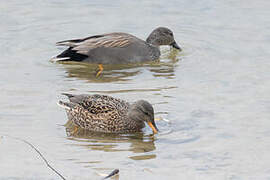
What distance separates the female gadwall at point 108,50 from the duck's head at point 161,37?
1.37ft

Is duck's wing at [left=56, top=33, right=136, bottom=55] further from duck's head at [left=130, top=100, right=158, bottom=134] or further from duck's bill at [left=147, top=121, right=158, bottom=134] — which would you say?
duck's bill at [left=147, top=121, right=158, bottom=134]

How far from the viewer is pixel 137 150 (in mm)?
7691

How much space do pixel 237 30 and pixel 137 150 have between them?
241 inches

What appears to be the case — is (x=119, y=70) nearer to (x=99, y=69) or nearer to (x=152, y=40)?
(x=99, y=69)

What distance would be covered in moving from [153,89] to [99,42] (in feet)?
7.67

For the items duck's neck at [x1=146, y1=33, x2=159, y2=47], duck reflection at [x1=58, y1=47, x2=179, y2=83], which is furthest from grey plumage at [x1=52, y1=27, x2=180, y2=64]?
duck's neck at [x1=146, y1=33, x2=159, y2=47]

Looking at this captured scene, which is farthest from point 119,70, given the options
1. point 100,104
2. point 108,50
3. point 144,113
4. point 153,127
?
point 153,127

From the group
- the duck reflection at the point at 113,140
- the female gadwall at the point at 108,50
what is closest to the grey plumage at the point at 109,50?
the female gadwall at the point at 108,50

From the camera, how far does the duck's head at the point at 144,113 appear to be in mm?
8266

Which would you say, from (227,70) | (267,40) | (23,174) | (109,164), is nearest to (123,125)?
(109,164)

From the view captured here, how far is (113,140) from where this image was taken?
818 centimetres

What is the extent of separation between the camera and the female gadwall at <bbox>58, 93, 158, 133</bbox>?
850cm

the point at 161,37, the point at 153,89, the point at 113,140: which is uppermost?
the point at 161,37

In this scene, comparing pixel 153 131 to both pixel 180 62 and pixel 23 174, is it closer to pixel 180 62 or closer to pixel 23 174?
pixel 23 174
